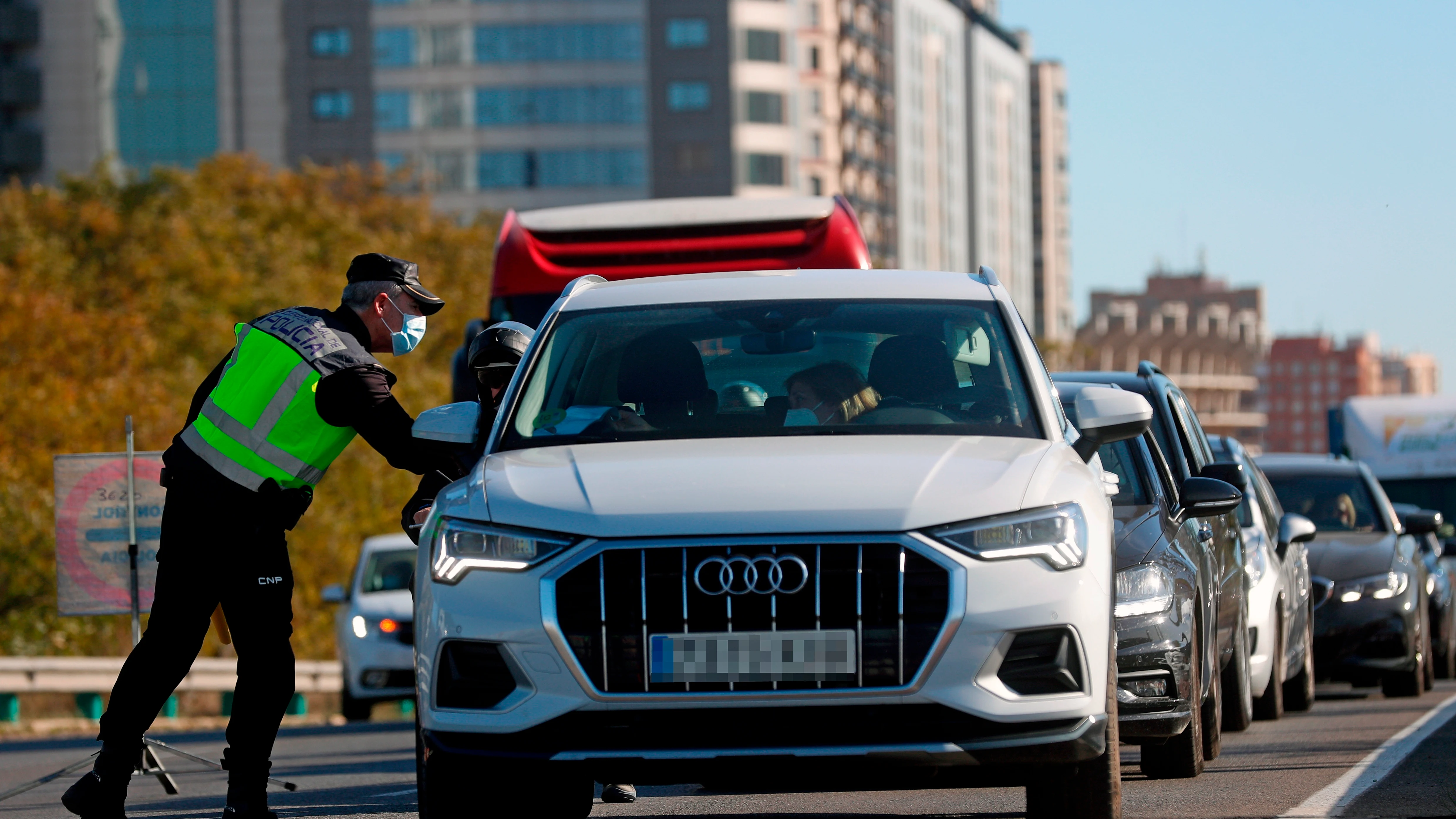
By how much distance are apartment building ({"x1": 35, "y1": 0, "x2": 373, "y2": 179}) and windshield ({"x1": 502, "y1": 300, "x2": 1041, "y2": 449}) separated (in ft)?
298

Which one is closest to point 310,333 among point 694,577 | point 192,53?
point 694,577

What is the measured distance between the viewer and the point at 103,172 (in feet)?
218

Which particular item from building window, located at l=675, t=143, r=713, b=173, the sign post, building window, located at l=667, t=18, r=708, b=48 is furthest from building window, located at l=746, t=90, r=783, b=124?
the sign post

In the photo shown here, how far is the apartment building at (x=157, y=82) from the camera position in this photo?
96.7 metres

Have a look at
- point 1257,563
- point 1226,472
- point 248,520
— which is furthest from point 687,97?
point 248,520

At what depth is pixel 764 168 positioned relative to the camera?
350 feet

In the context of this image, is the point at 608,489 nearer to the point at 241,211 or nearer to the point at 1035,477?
the point at 1035,477

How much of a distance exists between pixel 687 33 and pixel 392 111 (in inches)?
530

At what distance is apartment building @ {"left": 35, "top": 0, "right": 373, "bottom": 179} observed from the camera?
3807 inches

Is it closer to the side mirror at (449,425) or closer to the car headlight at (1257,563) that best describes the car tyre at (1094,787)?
the side mirror at (449,425)

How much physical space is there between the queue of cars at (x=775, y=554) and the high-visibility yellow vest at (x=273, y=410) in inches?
22.4

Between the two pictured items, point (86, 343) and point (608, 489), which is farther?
point (86, 343)

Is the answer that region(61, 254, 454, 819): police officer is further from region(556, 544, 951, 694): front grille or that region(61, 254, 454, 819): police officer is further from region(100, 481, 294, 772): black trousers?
region(556, 544, 951, 694): front grille

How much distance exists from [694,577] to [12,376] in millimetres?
39128
